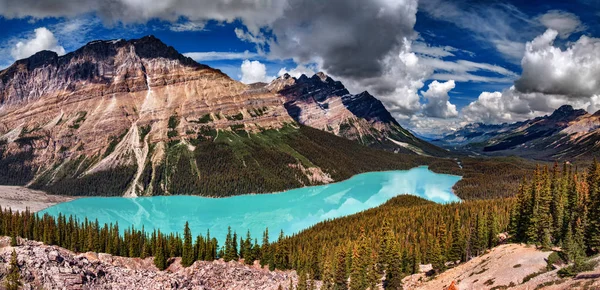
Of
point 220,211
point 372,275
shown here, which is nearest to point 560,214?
point 372,275

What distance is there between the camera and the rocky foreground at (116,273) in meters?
51.2

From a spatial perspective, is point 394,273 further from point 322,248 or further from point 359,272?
point 322,248

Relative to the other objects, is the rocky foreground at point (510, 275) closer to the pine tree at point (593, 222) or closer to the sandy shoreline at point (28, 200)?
the pine tree at point (593, 222)

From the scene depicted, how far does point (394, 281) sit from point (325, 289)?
Result: 10964 mm

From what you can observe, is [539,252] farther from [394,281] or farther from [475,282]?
[394,281]

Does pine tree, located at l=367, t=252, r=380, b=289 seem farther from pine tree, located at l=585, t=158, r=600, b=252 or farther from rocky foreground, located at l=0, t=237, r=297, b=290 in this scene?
pine tree, located at l=585, t=158, r=600, b=252

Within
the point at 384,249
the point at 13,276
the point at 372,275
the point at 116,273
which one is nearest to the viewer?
the point at 13,276

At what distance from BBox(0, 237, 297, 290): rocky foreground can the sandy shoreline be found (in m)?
114

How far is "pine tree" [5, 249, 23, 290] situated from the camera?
1842 inches

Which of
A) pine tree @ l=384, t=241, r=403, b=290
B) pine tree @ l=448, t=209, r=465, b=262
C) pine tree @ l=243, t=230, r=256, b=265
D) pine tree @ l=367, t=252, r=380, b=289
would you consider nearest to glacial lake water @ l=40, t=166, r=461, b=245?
pine tree @ l=243, t=230, r=256, b=265

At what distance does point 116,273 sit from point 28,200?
14757cm

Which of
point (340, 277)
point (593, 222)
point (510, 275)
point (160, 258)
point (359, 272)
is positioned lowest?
point (340, 277)

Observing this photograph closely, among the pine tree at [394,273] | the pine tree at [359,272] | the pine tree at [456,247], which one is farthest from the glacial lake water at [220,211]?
the pine tree at [394,273]

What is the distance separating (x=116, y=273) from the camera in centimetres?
6112
